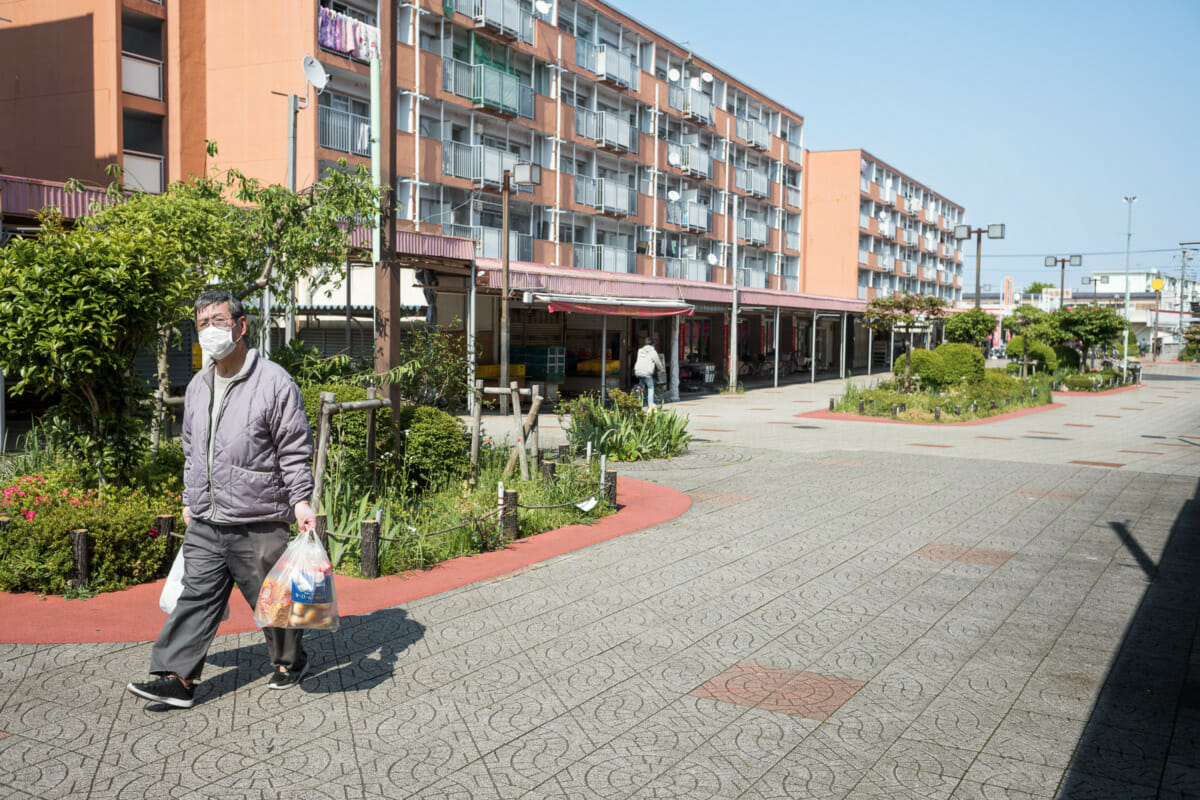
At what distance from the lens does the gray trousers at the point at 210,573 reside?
454 cm

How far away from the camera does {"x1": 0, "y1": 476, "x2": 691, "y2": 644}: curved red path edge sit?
5602 mm

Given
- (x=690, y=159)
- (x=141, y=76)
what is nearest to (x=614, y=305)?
(x=141, y=76)

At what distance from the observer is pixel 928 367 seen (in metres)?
26.3

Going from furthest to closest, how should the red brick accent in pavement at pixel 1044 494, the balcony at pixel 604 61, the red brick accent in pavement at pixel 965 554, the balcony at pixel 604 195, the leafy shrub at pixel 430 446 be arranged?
the balcony at pixel 604 61 → the balcony at pixel 604 195 → the red brick accent in pavement at pixel 1044 494 → the leafy shrub at pixel 430 446 → the red brick accent in pavement at pixel 965 554

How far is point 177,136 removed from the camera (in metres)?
27.5

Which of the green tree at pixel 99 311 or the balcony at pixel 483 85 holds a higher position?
the balcony at pixel 483 85

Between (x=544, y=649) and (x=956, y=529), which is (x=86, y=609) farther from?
(x=956, y=529)

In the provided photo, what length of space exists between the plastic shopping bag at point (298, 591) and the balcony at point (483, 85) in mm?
27495

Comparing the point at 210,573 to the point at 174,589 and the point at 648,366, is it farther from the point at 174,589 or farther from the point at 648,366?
the point at 648,366

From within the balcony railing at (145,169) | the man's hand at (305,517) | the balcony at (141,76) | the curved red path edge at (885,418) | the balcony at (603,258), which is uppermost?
the balcony at (141,76)

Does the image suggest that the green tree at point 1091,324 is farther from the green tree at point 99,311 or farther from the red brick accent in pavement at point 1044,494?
the green tree at point 99,311

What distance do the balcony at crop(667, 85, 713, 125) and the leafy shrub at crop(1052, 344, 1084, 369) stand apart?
1825 centimetres

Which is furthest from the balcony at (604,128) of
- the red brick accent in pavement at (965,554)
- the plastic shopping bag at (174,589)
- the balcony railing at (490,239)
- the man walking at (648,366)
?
the plastic shopping bag at (174,589)

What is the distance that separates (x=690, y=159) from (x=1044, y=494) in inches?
1314
